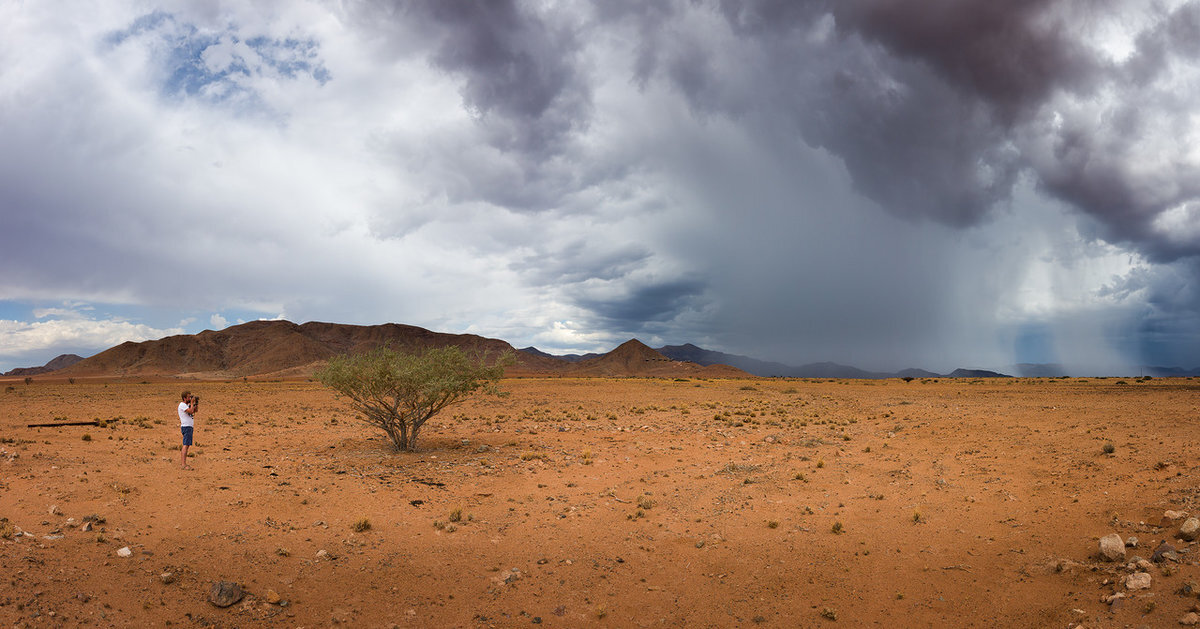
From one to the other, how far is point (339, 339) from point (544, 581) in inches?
8256

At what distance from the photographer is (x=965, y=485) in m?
13.8

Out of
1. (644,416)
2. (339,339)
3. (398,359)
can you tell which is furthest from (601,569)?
(339,339)

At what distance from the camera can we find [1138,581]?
773 cm

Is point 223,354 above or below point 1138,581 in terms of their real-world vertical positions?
above

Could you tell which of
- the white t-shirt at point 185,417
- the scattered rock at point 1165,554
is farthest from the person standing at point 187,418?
the scattered rock at point 1165,554

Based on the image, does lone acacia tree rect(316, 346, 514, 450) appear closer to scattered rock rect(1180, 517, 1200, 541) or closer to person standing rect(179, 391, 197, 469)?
person standing rect(179, 391, 197, 469)

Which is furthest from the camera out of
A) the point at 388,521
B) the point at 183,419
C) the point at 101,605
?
the point at 183,419

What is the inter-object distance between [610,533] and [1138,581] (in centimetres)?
812

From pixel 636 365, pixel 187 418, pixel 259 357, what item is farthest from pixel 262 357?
pixel 187 418

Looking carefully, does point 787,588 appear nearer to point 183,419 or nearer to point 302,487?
point 302,487

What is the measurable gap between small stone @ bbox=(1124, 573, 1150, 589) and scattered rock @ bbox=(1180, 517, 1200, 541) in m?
1.52

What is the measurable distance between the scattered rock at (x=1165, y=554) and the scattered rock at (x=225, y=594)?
44.0 feet

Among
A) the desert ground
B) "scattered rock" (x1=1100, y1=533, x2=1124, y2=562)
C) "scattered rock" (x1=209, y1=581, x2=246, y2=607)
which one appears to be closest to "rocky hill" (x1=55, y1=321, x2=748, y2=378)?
the desert ground

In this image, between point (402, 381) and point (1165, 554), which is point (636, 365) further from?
point (1165, 554)
